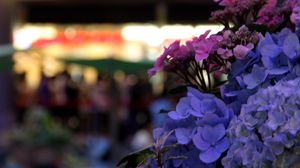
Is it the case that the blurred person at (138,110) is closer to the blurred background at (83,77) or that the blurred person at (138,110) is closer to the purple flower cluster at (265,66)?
the blurred background at (83,77)

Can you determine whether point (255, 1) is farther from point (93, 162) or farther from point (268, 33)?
point (93, 162)

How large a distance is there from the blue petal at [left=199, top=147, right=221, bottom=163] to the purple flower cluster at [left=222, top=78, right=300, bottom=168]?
20 mm

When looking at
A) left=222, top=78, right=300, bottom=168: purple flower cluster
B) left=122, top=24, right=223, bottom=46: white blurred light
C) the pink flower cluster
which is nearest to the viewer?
left=222, top=78, right=300, bottom=168: purple flower cluster

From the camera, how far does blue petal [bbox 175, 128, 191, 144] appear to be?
58.4 inches

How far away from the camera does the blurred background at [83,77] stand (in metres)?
8.88

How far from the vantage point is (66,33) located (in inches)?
841

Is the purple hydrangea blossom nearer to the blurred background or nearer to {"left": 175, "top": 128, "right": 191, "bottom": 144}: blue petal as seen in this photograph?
{"left": 175, "top": 128, "right": 191, "bottom": 144}: blue petal

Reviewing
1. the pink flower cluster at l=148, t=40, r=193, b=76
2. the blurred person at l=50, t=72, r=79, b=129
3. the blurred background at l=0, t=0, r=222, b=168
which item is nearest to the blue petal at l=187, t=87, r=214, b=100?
the pink flower cluster at l=148, t=40, r=193, b=76

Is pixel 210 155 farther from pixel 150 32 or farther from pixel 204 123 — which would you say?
pixel 150 32

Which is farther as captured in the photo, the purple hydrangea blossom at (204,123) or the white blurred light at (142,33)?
the white blurred light at (142,33)

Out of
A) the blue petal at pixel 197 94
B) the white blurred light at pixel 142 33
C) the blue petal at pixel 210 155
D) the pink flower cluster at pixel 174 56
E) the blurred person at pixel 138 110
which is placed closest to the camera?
the blue petal at pixel 210 155

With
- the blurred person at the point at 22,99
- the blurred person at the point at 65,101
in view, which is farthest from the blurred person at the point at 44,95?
the blurred person at the point at 22,99

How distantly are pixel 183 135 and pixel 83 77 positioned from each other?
57.3ft

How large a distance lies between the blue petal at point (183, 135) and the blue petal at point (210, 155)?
59 millimetres
